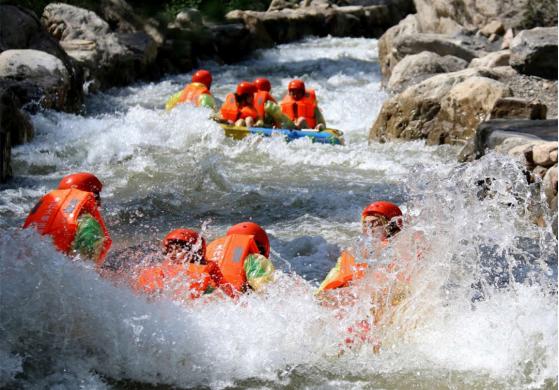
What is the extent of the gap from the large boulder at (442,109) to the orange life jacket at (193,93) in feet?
7.89

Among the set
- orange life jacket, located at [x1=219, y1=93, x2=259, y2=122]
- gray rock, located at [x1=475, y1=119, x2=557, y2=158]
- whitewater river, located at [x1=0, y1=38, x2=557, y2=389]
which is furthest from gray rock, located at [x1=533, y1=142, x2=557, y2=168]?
orange life jacket, located at [x1=219, y1=93, x2=259, y2=122]

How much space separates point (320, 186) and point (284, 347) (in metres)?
4.47

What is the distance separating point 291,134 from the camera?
1070 centimetres

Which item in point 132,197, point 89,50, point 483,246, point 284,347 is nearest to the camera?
point 284,347

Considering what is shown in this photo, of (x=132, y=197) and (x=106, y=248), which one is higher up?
(x=106, y=248)

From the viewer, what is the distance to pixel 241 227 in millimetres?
5586

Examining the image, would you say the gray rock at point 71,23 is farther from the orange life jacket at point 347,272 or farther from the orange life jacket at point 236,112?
the orange life jacket at point 347,272

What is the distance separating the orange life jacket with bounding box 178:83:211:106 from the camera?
12.1m

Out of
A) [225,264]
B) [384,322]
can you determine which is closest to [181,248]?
[225,264]

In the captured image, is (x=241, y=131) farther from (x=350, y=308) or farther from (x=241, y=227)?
(x=350, y=308)

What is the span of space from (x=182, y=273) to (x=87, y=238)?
720mm

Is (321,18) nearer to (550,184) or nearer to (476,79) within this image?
(476,79)

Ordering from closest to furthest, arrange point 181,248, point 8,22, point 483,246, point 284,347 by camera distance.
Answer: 1. point 284,347
2. point 181,248
3. point 483,246
4. point 8,22

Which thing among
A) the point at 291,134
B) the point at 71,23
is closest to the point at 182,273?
the point at 291,134
